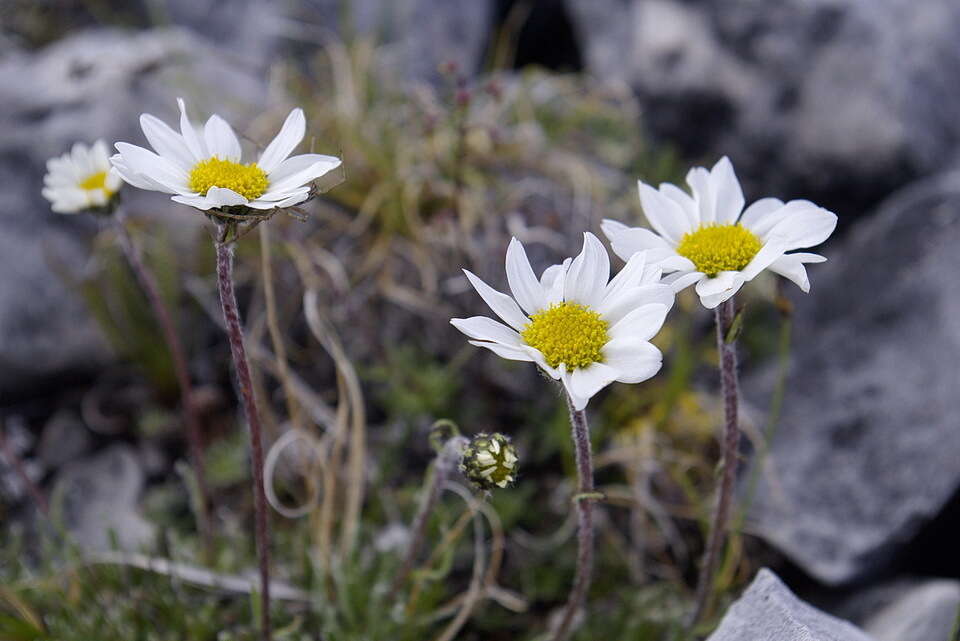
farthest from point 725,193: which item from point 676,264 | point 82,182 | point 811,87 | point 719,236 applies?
point 811,87

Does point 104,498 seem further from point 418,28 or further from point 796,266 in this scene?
point 418,28

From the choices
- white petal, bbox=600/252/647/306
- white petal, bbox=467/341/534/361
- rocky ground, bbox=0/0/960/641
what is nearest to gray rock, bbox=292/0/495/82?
Answer: rocky ground, bbox=0/0/960/641

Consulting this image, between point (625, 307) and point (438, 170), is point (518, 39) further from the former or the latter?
point (625, 307)

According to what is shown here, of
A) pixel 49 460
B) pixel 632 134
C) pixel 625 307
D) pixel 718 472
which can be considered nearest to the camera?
Answer: pixel 625 307

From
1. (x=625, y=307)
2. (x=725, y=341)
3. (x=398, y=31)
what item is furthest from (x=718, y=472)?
(x=398, y=31)

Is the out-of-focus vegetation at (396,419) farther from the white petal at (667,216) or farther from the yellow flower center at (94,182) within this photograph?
the white petal at (667,216)
